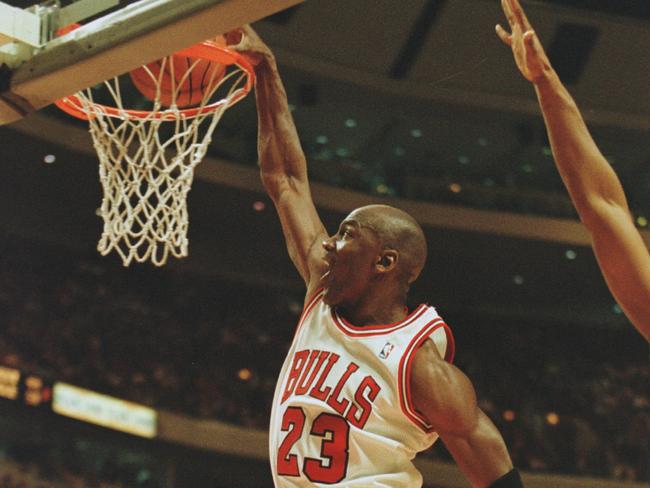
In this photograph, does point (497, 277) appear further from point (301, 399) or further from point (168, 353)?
point (301, 399)

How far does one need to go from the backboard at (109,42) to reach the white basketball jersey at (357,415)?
0.96m

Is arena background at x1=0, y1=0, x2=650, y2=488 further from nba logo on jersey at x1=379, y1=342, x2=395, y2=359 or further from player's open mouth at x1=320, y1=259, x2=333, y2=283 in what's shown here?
nba logo on jersey at x1=379, y1=342, x2=395, y2=359

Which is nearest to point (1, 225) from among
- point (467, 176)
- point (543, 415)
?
point (467, 176)

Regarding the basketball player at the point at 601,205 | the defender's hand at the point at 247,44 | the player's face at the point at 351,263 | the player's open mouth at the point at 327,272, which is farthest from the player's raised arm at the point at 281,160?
the basketball player at the point at 601,205

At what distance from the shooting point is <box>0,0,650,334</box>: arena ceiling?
11.2 m

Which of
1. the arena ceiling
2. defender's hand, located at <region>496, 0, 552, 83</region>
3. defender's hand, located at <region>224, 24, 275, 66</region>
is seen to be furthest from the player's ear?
the arena ceiling

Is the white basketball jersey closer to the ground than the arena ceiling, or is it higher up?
higher up

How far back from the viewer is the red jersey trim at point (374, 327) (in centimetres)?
292

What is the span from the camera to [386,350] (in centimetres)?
287

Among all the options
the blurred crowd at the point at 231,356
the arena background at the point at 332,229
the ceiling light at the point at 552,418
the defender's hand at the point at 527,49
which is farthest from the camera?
the ceiling light at the point at 552,418

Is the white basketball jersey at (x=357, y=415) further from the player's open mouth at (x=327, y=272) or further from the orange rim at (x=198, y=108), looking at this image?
the orange rim at (x=198, y=108)

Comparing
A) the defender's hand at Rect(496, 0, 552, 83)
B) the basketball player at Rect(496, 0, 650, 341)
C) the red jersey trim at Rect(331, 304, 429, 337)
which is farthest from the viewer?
the red jersey trim at Rect(331, 304, 429, 337)

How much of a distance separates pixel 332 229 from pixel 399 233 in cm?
915

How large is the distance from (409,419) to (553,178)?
36.2ft
